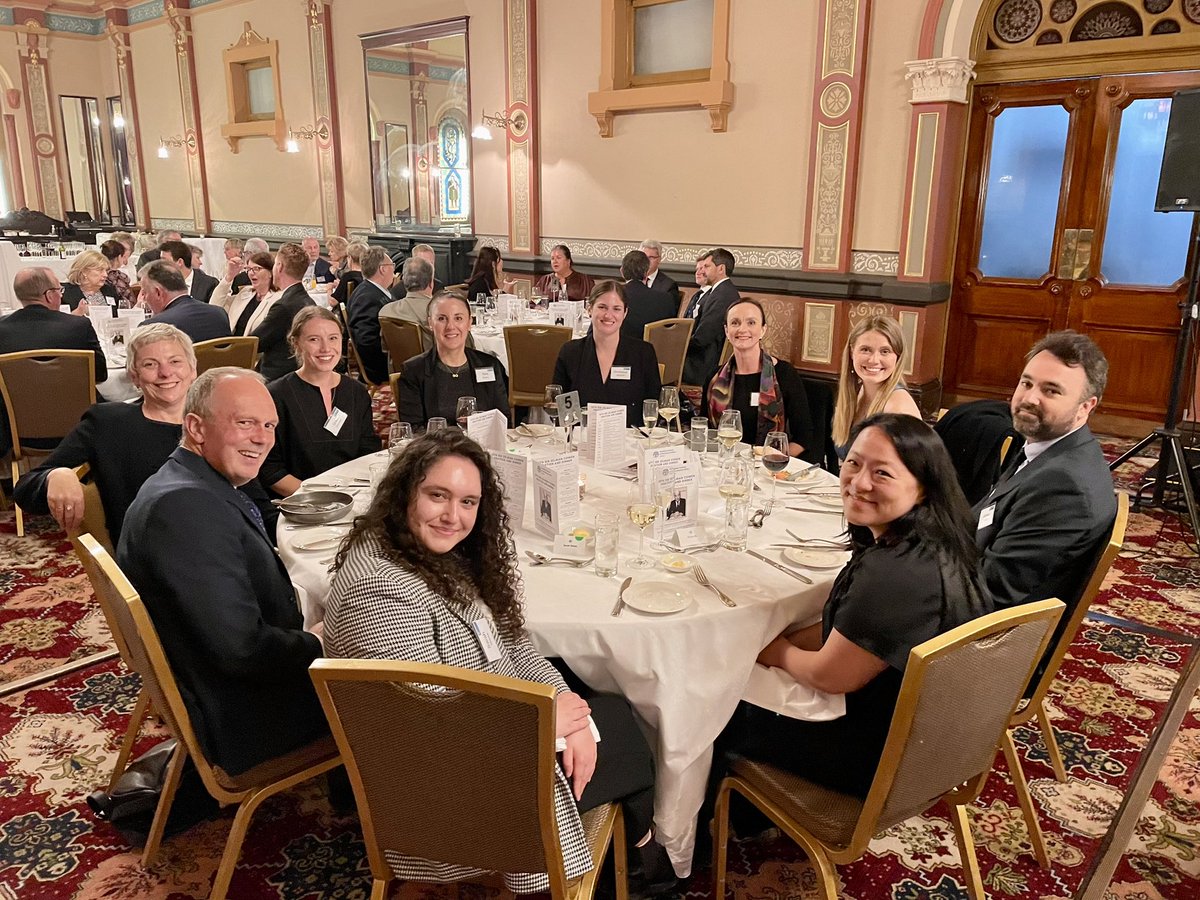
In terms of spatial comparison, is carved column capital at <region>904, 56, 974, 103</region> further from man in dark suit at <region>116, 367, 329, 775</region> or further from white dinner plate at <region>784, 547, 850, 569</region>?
man in dark suit at <region>116, 367, 329, 775</region>

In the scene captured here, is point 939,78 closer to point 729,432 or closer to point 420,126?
point 729,432

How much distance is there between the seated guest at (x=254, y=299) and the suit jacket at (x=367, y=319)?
1.80ft

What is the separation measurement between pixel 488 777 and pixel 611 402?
2.79 m

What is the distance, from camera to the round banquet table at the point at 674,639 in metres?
1.90

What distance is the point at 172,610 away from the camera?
1741 millimetres

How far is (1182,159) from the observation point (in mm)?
4445

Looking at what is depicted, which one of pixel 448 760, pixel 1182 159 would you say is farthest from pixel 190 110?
pixel 448 760

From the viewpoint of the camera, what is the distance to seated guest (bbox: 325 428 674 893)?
1.61m

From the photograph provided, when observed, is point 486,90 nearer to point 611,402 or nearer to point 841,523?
point 611,402

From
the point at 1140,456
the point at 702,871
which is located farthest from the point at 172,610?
the point at 1140,456

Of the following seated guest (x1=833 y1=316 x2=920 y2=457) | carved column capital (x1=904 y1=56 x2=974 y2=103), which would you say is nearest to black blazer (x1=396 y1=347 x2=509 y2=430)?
seated guest (x1=833 y1=316 x2=920 y2=457)

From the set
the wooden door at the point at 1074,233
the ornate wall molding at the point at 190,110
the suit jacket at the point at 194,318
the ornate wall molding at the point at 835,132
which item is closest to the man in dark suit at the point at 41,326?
the suit jacket at the point at 194,318

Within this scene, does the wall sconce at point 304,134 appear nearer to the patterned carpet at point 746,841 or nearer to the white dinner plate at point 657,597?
the patterned carpet at point 746,841

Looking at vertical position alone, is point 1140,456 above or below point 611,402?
below
